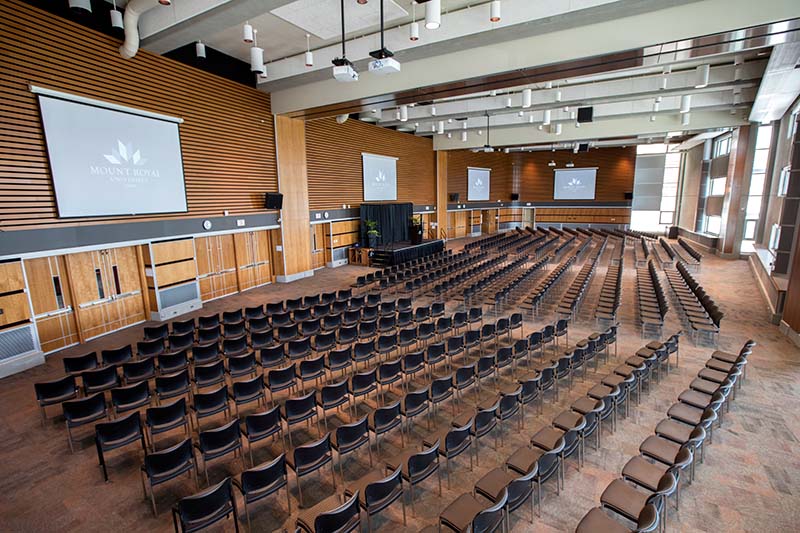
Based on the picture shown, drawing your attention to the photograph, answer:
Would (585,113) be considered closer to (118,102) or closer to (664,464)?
(664,464)

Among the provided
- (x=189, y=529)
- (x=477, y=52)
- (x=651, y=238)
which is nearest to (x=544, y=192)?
(x=651, y=238)

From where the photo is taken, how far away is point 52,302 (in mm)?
8945

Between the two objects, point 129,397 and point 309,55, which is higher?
point 309,55

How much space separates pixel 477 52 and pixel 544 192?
87.4ft

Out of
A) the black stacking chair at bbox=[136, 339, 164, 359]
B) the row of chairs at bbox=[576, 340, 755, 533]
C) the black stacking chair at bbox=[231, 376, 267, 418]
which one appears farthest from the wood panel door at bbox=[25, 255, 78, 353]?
the row of chairs at bbox=[576, 340, 755, 533]

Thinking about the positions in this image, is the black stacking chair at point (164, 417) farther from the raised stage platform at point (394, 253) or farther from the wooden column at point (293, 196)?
the raised stage platform at point (394, 253)

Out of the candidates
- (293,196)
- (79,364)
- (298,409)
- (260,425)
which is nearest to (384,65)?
(298,409)

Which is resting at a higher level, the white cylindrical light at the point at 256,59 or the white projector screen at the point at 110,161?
the white cylindrical light at the point at 256,59

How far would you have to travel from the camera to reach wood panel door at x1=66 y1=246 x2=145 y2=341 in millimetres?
9539

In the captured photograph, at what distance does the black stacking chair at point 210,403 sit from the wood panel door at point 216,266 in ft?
27.2

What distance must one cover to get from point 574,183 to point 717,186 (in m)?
11.1

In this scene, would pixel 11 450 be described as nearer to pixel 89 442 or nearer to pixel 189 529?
pixel 89 442

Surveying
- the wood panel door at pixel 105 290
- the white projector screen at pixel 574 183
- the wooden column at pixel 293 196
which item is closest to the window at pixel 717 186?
the white projector screen at pixel 574 183

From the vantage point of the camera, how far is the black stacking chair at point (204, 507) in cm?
343
